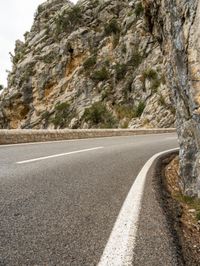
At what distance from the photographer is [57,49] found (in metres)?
61.3

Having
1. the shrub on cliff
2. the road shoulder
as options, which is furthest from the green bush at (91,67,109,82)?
the road shoulder

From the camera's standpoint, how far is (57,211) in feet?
10.8

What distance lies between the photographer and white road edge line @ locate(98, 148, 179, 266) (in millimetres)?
2203

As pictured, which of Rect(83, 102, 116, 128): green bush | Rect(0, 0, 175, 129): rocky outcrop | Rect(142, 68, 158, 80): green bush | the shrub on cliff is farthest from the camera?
the shrub on cliff

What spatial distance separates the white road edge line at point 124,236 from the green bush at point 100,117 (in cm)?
4176

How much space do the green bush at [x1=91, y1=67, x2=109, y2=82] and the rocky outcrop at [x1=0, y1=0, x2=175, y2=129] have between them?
0.55 feet

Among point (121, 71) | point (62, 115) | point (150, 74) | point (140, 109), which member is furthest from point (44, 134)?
point (62, 115)

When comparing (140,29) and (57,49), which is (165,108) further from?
(57,49)

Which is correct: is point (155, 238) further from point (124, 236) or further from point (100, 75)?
point (100, 75)

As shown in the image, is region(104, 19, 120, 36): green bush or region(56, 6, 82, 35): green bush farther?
region(56, 6, 82, 35): green bush

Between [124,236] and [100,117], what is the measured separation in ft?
143

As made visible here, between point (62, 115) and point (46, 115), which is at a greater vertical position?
point (46, 115)

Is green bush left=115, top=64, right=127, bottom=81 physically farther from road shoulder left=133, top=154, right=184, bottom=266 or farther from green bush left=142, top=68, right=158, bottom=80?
road shoulder left=133, top=154, right=184, bottom=266

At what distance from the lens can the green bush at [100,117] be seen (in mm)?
46031
